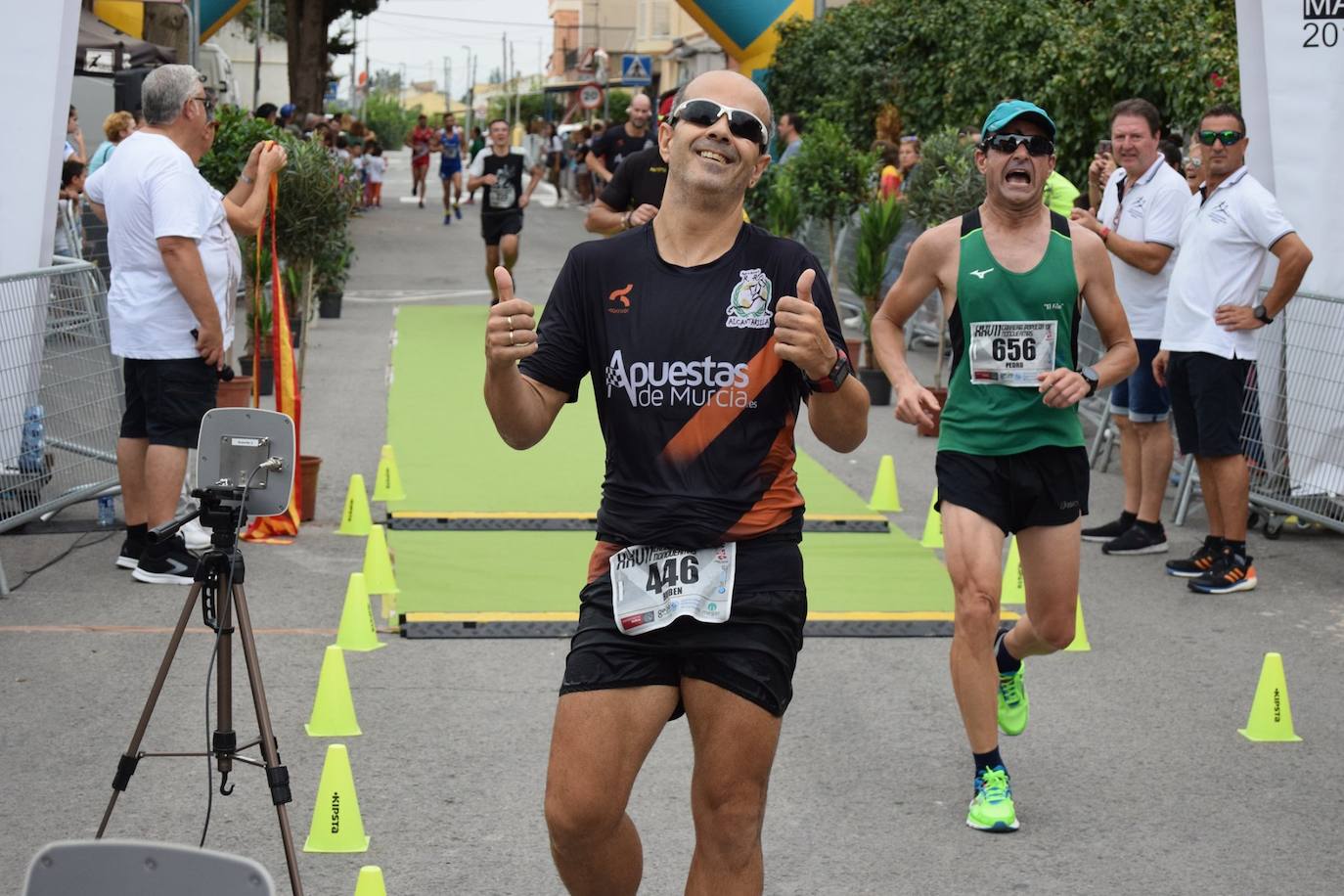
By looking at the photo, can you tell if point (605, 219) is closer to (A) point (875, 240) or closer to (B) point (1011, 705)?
(A) point (875, 240)

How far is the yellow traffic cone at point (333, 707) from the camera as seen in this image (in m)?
6.22

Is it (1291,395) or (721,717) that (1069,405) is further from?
(1291,395)

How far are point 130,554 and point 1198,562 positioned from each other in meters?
5.28

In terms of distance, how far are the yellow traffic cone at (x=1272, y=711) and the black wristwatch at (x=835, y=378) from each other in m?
3.41

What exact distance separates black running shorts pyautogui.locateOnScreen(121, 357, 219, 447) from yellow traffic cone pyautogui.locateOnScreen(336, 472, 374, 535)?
51.2 inches

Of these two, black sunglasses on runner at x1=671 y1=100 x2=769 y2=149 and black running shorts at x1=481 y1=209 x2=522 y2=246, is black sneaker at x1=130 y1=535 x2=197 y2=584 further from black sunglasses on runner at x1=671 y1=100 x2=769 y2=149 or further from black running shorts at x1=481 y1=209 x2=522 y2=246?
black running shorts at x1=481 y1=209 x2=522 y2=246

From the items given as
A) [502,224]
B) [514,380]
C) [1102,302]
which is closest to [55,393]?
[1102,302]

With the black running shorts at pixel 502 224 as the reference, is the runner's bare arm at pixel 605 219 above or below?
below

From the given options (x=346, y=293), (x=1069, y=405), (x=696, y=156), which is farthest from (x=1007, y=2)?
(x=696, y=156)

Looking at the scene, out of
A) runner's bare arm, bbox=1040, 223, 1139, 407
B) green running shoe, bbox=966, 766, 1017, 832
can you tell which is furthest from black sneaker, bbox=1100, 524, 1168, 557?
green running shoe, bbox=966, 766, 1017, 832

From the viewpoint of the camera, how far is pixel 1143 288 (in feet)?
31.6

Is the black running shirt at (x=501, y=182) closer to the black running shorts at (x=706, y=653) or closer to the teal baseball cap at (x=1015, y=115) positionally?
the teal baseball cap at (x=1015, y=115)

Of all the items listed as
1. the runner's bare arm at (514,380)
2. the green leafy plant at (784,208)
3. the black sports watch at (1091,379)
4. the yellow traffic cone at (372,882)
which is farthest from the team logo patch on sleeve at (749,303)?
the green leafy plant at (784,208)

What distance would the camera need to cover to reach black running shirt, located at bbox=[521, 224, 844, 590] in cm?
381
